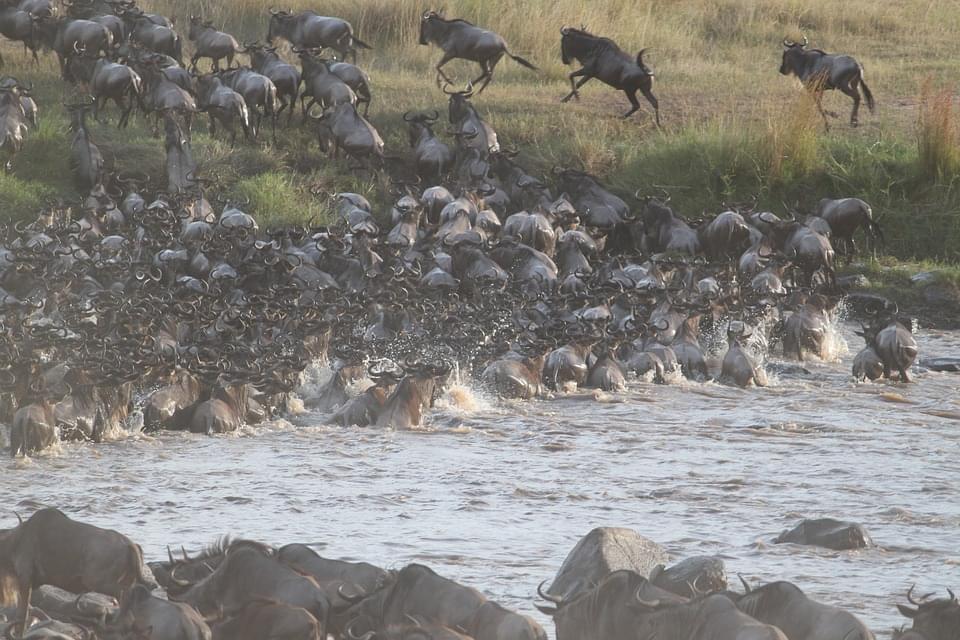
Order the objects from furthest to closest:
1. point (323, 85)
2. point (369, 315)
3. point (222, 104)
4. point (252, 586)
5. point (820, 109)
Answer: point (820, 109), point (323, 85), point (222, 104), point (369, 315), point (252, 586)

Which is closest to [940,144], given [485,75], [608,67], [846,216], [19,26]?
[846,216]

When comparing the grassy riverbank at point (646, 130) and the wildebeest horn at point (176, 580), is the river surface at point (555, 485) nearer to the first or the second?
the wildebeest horn at point (176, 580)

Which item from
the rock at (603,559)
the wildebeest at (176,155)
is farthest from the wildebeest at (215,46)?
the rock at (603,559)

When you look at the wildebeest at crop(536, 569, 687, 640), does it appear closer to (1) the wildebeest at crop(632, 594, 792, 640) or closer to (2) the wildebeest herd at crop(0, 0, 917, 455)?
(1) the wildebeest at crop(632, 594, 792, 640)

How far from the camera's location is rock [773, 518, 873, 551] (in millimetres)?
6938

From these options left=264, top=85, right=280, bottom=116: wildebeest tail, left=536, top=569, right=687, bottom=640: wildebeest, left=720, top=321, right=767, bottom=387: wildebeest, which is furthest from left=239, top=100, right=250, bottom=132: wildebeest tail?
left=536, top=569, right=687, bottom=640: wildebeest

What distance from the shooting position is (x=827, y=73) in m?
18.0

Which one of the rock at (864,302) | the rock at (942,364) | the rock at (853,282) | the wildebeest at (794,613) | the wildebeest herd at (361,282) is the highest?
the wildebeest at (794,613)

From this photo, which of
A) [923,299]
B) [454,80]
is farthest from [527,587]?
[454,80]

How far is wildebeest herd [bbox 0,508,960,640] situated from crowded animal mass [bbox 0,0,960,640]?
0.01 meters

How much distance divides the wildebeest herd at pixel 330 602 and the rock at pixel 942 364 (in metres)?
6.25

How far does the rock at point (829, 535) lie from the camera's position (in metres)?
6.94

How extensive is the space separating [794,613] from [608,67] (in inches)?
537

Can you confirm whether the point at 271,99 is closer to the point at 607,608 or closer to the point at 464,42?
the point at 464,42
